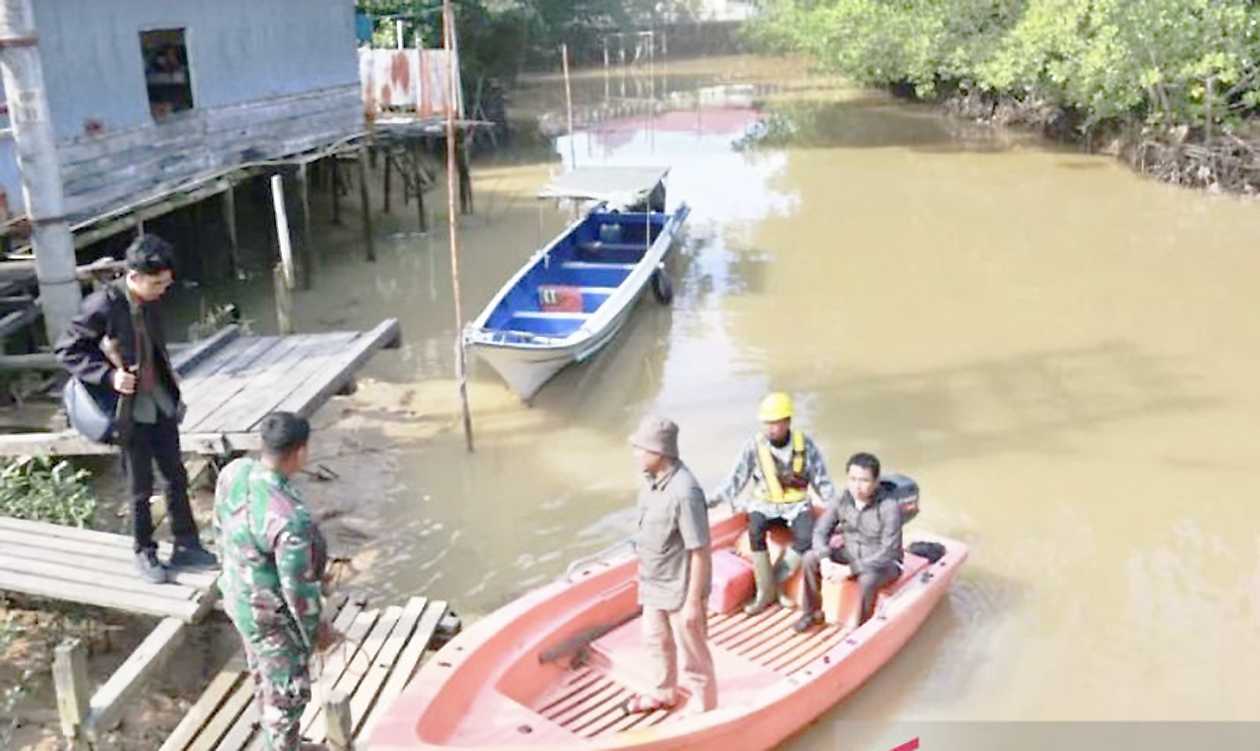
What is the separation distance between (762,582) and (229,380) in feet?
11.9

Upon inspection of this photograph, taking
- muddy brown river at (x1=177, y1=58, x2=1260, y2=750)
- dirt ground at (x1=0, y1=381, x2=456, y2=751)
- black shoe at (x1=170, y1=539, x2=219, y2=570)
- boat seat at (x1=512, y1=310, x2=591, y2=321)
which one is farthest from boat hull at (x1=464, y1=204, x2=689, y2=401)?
black shoe at (x1=170, y1=539, x2=219, y2=570)

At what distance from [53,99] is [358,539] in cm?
582

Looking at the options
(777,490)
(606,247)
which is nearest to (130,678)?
(777,490)

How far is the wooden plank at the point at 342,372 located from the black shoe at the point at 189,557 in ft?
3.57

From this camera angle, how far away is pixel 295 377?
7.29m

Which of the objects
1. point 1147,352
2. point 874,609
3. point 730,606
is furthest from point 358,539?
point 1147,352

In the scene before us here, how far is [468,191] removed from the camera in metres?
18.2

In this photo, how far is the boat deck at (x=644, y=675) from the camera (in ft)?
17.1

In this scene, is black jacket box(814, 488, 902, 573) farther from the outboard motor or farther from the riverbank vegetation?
the riverbank vegetation

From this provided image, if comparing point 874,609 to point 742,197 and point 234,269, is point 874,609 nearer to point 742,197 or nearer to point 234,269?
point 234,269

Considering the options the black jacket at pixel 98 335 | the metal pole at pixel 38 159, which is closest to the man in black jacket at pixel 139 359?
the black jacket at pixel 98 335

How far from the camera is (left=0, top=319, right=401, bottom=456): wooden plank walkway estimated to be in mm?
6410

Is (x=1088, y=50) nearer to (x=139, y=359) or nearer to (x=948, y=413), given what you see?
(x=948, y=413)

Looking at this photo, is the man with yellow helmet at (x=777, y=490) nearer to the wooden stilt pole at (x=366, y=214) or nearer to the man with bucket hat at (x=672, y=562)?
the man with bucket hat at (x=672, y=562)
